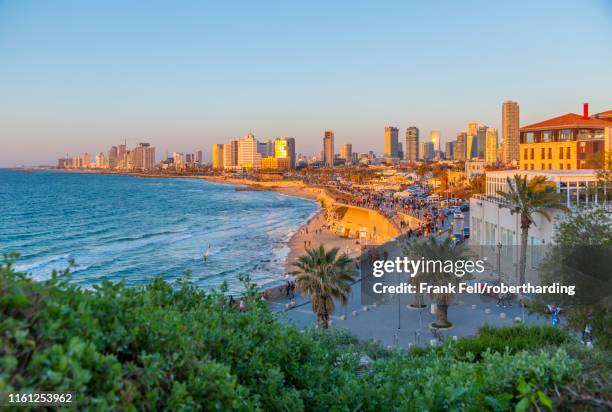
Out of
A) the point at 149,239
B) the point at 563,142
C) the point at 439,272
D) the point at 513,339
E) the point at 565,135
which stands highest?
the point at 565,135

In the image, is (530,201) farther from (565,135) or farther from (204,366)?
(565,135)

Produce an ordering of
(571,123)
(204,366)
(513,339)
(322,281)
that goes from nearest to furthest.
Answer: (204,366) < (513,339) < (322,281) < (571,123)

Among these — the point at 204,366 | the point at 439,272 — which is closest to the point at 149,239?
the point at 439,272

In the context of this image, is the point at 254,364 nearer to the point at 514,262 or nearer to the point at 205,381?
the point at 205,381

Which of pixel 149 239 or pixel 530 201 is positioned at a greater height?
pixel 530 201

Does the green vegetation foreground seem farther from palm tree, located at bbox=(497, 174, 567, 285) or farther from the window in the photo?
the window

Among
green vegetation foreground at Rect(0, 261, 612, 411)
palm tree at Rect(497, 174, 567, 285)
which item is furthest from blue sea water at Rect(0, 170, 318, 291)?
green vegetation foreground at Rect(0, 261, 612, 411)
